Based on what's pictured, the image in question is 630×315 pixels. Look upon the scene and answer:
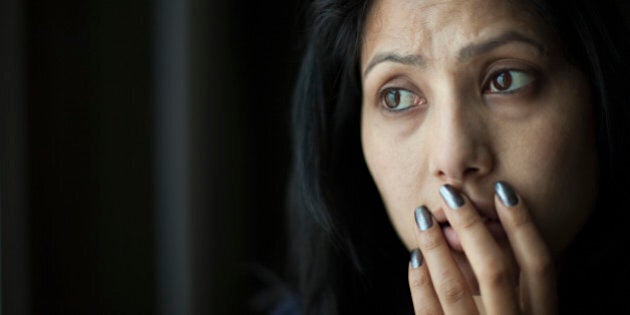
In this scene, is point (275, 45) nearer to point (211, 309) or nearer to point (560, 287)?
point (211, 309)

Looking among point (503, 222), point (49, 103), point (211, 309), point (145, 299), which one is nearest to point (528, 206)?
point (503, 222)

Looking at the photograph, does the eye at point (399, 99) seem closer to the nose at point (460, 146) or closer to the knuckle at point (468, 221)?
the nose at point (460, 146)

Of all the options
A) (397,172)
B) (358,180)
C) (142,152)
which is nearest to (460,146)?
(397,172)

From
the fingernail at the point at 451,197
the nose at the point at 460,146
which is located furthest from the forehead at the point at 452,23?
the fingernail at the point at 451,197

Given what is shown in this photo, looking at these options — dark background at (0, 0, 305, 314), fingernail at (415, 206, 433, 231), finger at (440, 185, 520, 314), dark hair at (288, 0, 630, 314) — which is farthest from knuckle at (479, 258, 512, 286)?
dark background at (0, 0, 305, 314)

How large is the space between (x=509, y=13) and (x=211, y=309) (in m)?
1.24

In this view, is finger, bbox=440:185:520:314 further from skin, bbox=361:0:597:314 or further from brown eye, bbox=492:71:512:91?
brown eye, bbox=492:71:512:91

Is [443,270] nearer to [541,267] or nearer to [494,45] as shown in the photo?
[541,267]

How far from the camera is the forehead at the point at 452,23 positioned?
83 centimetres

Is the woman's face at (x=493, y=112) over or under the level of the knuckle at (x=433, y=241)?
over

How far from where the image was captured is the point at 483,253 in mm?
811

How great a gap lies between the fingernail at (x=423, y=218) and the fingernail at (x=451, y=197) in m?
0.05

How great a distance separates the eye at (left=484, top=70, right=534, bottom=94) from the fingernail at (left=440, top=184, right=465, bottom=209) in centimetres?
17

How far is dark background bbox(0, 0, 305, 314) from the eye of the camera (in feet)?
3.14
